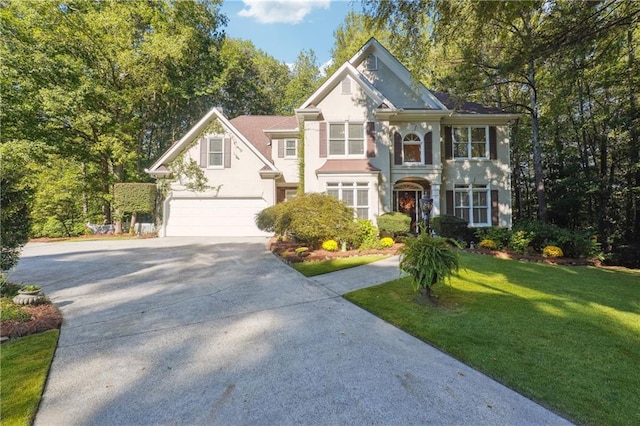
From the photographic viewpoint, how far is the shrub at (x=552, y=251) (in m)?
10.2

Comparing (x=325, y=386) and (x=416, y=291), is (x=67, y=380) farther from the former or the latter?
(x=416, y=291)

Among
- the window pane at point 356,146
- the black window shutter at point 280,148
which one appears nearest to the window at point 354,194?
the window pane at point 356,146

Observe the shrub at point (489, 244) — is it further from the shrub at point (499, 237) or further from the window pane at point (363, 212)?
the window pane at point (363, 212)

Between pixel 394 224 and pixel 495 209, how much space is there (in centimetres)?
630

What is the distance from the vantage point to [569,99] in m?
16.0

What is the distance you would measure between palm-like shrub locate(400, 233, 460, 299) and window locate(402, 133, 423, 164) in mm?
9662

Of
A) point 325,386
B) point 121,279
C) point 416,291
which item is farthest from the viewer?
point 121,279

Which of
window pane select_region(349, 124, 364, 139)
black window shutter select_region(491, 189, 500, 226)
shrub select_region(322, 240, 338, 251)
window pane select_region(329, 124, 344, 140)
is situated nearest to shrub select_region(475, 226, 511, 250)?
black window shutter select_region(491, 189, 500, 226)

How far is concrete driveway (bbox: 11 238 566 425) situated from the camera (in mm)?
2609

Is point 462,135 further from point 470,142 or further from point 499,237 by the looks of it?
point 499,237

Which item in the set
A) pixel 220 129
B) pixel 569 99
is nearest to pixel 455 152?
pixel 569 99

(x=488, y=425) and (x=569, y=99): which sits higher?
(x=569, y=99)

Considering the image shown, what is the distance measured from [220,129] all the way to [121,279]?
11001 millimetres

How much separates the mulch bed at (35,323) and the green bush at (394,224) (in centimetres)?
1017
